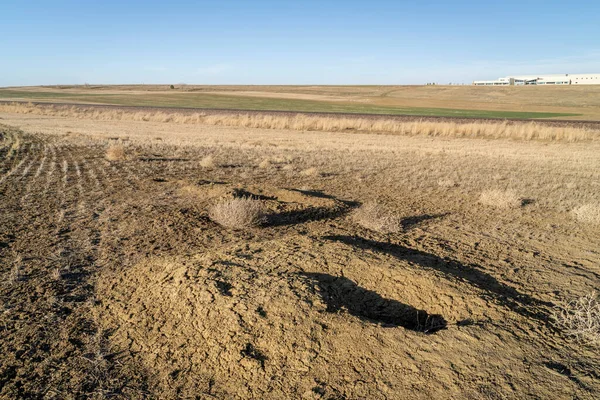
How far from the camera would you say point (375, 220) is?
7.55 metres

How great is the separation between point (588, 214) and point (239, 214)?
715cm

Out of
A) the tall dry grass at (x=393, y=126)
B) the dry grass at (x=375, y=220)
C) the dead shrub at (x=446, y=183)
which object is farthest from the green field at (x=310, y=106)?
the dry grass at (x=375, y=220)

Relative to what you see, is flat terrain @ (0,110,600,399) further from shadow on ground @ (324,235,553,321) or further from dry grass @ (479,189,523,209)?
dry grass @ (479,189,523,209)

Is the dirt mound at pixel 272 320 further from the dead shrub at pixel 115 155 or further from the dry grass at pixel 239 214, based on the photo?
the dead shrub at pixel 115 155

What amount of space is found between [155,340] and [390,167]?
39.5 feet

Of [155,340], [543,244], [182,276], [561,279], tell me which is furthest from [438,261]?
[155,340]

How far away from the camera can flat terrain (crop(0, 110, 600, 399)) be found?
345 centimetres

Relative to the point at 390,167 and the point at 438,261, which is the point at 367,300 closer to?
the point at 438,261

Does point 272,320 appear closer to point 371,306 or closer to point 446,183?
point 371,306

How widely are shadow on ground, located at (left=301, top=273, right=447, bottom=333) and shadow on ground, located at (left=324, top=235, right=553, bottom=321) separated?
84 centimetres

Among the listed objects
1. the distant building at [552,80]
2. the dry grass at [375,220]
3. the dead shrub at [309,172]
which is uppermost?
the distant building at [552,80]

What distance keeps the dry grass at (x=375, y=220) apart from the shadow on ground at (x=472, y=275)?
21.7 inches

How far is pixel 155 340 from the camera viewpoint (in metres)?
3.97

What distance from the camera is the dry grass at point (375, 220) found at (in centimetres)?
737
